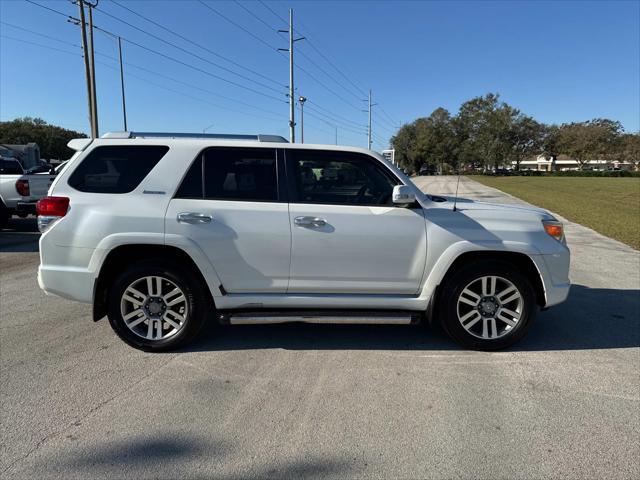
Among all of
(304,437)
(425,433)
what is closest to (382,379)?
(425,433)

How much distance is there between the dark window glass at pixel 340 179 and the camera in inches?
157

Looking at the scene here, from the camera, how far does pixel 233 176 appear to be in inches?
157

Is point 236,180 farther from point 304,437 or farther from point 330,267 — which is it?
point 304,437

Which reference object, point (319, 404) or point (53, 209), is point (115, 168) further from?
point (319, 404)

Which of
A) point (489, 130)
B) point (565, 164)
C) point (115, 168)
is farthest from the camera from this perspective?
point (565, 164)

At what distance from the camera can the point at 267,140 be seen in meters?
4.11

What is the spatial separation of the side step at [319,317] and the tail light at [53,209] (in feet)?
5.45

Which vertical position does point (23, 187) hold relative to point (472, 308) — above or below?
above

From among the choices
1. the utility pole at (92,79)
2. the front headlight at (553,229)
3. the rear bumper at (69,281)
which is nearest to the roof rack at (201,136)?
the rear bumper at (69,281)

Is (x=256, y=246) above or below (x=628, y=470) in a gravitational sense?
above

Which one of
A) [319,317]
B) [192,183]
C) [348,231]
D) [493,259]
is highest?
[192,183]

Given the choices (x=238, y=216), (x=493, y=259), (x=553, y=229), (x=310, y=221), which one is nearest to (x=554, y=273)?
(x=553, y=229)

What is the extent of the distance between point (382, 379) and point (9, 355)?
11.0 ft

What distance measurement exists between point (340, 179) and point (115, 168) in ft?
6.75
